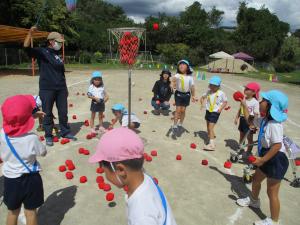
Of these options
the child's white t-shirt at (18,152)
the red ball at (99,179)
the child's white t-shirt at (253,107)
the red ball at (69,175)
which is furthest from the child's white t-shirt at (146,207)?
the child's white t-shirt at (253,107)

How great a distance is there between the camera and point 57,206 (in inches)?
190

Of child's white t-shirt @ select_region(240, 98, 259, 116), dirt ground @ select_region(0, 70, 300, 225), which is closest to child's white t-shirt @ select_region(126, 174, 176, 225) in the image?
dirt ground @ select_region(0, 70, 300, 225)

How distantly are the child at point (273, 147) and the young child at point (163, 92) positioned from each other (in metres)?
7.45

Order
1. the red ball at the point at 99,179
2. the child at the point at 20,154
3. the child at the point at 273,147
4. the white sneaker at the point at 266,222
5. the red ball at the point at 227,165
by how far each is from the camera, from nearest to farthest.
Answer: the child at the point at 20,154
the child at the point at 273,147
the white sneaker at the point at 266,222
the red ball at the point at 99,179
the red ball at the point at 227,165

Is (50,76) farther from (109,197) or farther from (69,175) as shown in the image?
(109,197)

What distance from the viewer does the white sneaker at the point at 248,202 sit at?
5.01 m

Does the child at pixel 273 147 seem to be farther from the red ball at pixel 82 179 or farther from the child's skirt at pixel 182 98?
the child's skirt at pixel 182 98

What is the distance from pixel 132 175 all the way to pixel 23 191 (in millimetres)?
2007

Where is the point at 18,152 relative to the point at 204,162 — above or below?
above

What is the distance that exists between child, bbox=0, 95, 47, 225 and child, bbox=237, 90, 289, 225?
9.77 feet

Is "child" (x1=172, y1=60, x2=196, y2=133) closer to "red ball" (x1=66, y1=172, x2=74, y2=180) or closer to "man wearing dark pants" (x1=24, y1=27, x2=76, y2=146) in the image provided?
"man wearing dark pants" (x1=24, y1=27, x2=76, y2=146)

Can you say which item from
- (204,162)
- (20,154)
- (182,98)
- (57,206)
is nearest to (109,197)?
(57,206)

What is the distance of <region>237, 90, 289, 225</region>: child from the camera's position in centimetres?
416

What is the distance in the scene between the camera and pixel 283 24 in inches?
3051
